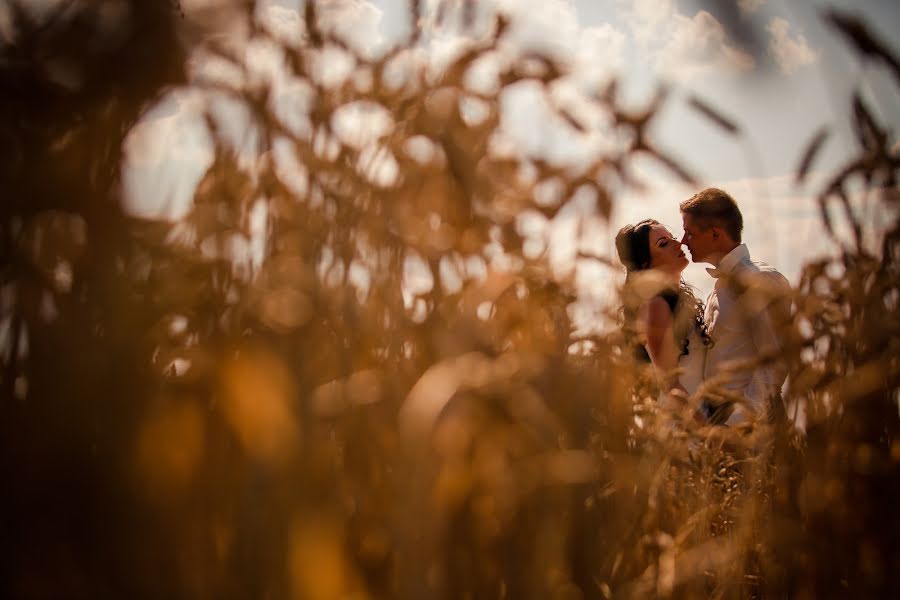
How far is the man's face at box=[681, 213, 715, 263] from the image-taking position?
9.41 ft

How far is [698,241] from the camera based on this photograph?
2918 millimetres

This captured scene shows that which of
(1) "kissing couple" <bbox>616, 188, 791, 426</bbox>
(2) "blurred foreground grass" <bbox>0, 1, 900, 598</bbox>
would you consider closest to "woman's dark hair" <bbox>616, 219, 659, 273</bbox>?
(1) "kissing couple" <bbox>616, 188, 791, 426</bbox>

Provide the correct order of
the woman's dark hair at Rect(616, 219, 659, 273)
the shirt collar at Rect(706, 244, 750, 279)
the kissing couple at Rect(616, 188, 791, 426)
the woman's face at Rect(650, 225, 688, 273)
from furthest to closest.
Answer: the woman's dark hair at Rect(616, 219, 659, 273), the woman's face at Rect(650, 225, 688, 273), the shirt collar at Rect(706, 244, 750, 279), the kissing couple at Rect(616, 188, 791, 426)

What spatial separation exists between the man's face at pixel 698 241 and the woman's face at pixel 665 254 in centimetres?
5

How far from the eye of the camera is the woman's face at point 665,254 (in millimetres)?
2916

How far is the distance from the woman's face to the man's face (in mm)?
53

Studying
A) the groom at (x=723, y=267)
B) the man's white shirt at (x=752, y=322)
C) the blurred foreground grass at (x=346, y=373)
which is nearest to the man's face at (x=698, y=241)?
the groom at (x=723, y=267)

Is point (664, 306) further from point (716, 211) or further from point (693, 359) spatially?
point (716, 211)

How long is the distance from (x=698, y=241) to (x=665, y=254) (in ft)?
0.50

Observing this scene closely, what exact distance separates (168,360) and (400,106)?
53 cm

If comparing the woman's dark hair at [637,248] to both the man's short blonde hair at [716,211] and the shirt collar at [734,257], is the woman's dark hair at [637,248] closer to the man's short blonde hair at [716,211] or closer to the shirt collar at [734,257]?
the man's short blonde hair at [716,211]

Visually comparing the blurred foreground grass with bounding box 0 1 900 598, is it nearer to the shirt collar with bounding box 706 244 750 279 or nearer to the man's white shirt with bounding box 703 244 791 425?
the man's white shirt with bounding box 703 244 791 425

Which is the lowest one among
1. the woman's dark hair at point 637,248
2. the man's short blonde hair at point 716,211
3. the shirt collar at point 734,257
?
the woman's dark hair at point 637,248

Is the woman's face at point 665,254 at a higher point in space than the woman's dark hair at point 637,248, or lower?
higher
